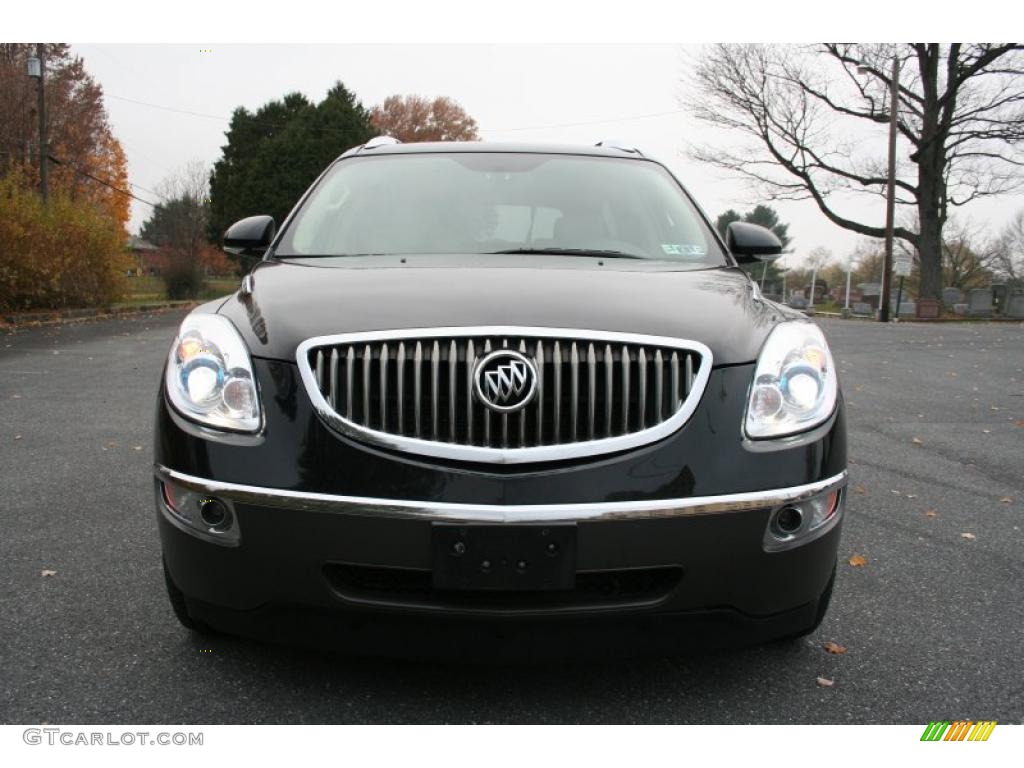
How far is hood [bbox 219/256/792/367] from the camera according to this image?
7.10ft

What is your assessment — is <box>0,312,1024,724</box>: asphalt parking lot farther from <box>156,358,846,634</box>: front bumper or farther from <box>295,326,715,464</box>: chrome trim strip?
<box>295,326,715,464</box>: chrome trim strip

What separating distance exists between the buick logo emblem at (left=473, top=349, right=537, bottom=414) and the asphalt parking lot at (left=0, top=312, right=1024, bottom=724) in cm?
63

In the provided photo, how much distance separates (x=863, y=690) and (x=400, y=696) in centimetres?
125

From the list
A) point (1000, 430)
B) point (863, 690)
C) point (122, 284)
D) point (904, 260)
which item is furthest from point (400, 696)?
point (904, 260)

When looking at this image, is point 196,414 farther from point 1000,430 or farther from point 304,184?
point 304,184

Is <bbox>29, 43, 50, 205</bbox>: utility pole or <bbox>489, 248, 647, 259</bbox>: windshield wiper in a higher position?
<bbox>29, 43, 50, 205</bbox>: utility pole

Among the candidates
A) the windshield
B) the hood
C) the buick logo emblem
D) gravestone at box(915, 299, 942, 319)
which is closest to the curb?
the windshield

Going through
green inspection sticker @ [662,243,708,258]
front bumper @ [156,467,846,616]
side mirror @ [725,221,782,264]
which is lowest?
front bumper @ [156,467,846,616]

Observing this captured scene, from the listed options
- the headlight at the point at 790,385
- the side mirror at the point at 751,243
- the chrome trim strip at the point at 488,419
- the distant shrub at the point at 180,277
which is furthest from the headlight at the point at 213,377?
the distant shrub at the point at 180,277

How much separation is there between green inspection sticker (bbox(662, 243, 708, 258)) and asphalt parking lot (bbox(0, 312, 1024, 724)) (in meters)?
1.33

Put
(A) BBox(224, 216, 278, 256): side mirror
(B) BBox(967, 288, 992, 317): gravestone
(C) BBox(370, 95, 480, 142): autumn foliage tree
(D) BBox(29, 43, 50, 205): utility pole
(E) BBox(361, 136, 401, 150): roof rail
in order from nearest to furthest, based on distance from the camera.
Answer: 1. (A) BBox(224, 216, 278, 256): side mirror
2. (E) BBox(361, 136, 401, 150): roof rail
3. (D) BBox(29, 43, 50, 205): utility pole
4. (B) BBox(967, 288, 992, 317): gravestone
5. (C) BBox(370, 95, 480, 142): autumn foliage tree

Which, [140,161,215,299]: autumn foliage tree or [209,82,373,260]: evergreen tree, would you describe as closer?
[140,161,215,299]: autumn foliage tree

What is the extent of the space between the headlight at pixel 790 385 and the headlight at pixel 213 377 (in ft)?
4.03

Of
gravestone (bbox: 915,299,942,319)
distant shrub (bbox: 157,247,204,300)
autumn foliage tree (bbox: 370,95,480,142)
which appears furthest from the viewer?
autumn foliage tree (bbox: 370,95,480,142)
